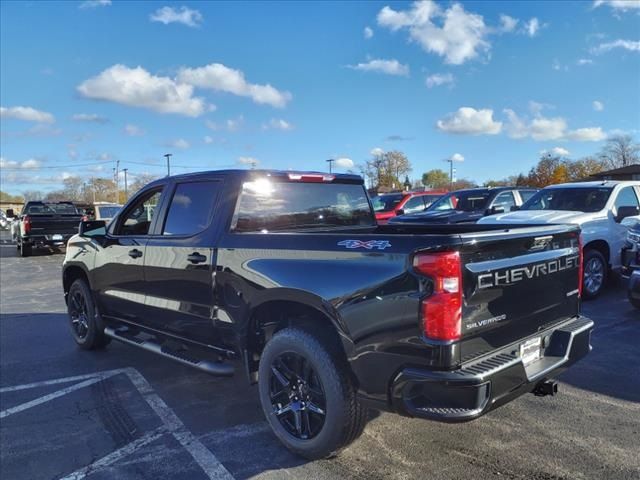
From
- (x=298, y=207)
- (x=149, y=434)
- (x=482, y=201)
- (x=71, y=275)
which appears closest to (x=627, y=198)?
(x=482, y=201)

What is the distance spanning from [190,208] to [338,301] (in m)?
1.90

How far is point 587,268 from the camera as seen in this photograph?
753cm

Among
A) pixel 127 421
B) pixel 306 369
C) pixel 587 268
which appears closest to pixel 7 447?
pixel 127 421

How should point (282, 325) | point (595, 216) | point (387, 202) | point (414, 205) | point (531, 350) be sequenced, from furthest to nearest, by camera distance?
point (387, 202) → point (414, 205) → point (595, 216) → point (282, 325) → point (531, 350)

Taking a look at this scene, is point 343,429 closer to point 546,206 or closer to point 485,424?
point 485,424

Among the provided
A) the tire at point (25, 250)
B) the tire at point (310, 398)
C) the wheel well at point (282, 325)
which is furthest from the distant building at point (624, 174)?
the tire at point (310, 398)

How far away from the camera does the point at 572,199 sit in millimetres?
8570

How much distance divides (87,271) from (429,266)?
4.39m

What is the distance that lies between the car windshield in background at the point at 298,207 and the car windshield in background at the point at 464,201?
318 inches

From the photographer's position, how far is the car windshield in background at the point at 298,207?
3889mm

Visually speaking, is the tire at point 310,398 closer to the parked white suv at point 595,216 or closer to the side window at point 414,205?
the parked white suv at point 595,216

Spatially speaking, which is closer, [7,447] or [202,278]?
[7,447]

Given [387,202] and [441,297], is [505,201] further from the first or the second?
[441,297]

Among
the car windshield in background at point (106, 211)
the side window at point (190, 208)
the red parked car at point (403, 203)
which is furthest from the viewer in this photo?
the car windshield in background at point (106, 211)
